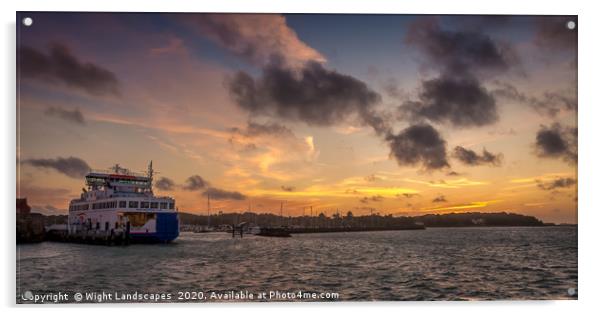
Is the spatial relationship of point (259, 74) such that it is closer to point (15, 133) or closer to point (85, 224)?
point (15, 133)

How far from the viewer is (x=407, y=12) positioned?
1016 centimetres

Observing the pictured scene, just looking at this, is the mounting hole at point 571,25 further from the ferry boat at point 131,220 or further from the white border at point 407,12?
the ferry boat at point 131,220

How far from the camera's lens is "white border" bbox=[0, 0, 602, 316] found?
950cm

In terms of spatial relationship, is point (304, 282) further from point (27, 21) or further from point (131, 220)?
point (131, 220)

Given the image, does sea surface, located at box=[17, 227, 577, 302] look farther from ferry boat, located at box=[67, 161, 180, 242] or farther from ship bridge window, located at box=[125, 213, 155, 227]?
ship bridge window, located at box=[125, 213, 155, 227]

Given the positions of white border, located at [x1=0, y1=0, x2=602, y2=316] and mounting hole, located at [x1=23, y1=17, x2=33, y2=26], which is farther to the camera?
mounting hole, located at [x1=23, y1=17, x2=33, y2=26]

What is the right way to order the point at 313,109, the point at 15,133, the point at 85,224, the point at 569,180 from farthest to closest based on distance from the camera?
the point at 85,224 → the point at 313,109 → the point at 569,180 → the point at 15,133

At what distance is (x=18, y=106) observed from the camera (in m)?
9.73

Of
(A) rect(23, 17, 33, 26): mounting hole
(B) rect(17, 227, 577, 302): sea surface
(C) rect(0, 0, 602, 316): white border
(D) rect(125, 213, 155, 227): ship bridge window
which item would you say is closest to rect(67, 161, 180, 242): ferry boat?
(D) rect(125, 213, 155, 227): ship bridge window

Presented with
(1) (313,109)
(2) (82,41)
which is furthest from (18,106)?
(1) (313,109)

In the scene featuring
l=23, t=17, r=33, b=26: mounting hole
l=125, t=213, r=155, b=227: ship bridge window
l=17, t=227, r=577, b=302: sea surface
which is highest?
l=23, t=17, r=33, b=26: mounting hole

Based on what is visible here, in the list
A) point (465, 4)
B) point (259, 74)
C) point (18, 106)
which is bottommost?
point (18, 106)

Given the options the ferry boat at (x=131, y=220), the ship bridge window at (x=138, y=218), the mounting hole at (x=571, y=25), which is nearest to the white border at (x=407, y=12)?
the mounting hole at (x=571, y=25)

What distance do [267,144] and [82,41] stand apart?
4.02 metres
